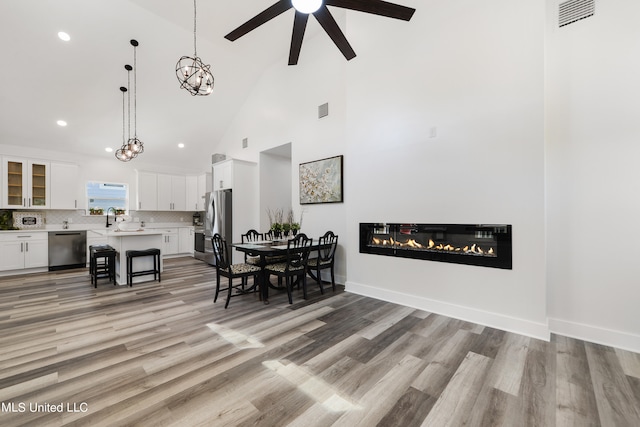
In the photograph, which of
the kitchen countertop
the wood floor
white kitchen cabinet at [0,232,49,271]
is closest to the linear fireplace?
the wood floor

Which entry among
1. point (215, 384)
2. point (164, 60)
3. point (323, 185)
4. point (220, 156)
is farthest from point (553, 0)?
point (220, 156)

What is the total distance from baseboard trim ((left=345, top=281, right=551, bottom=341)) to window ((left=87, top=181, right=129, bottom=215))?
279 inches

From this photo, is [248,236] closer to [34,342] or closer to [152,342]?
[152,342]

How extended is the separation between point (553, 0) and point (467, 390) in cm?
379

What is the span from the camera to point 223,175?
6.34 metres

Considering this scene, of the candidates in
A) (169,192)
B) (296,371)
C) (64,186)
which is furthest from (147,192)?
(296,371)

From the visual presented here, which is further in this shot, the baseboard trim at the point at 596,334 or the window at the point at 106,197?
the window at the point at 106,197

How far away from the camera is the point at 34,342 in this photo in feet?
8.39

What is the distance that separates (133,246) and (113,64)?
3.32m

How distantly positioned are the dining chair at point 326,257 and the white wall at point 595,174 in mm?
2690

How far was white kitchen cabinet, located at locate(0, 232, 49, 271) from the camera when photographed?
530 cm

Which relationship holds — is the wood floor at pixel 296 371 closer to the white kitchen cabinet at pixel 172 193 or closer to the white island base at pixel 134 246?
the white island base at pixel 134 246

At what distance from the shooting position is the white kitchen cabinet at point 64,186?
6105 mm

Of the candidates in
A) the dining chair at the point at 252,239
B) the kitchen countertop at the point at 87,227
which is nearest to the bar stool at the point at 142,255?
the kitchen countertop at the point at 87,227
